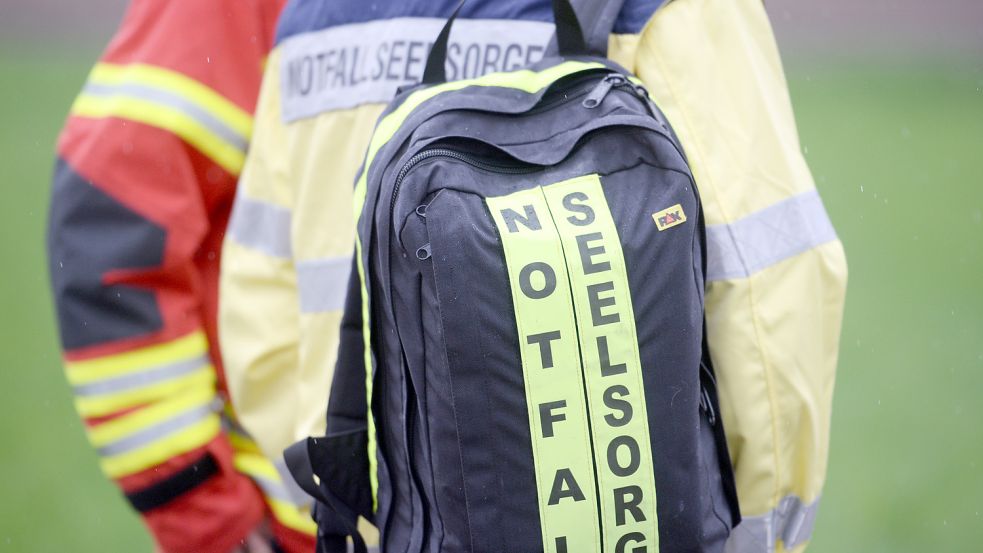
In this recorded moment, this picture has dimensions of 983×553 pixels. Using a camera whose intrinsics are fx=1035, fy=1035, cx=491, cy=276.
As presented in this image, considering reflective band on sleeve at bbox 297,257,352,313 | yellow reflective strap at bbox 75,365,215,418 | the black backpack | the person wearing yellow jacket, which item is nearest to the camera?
the black backpack

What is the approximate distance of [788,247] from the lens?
1596 millimetres

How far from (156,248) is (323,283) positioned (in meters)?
0.32

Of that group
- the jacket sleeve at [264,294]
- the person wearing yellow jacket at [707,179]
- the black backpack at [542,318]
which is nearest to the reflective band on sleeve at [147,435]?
the jacket sleeve at [264,294]

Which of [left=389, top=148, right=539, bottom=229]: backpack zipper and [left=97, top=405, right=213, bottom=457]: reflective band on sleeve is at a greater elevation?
[left=389, top=148, right=539, bottom=229]: backpack zipper

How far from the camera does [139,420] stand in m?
1.94

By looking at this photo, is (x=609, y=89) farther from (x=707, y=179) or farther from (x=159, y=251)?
(x=159, y=251)

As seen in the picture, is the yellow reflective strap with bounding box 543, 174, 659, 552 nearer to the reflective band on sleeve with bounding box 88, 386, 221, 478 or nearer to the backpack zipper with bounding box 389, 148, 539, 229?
the backpack zipper with bounding box 389, 148, 539, 229

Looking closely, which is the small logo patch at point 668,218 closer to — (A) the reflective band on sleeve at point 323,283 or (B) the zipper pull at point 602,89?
(B) the zipper pull at point 602,89

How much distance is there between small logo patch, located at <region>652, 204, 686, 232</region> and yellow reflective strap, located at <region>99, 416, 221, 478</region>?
103 cm

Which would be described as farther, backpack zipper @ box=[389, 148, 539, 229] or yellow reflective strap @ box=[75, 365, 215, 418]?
yellow reflective strap @ box=[75, 365, 215, 418]

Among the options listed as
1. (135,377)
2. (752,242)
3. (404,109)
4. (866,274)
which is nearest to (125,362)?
(135,377)

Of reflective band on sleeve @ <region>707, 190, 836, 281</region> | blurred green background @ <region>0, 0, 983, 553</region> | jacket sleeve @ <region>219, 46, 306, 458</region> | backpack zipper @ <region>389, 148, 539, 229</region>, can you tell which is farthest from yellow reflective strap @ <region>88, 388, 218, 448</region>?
blurred green background @ <region>0, 0, 983, 553</region>

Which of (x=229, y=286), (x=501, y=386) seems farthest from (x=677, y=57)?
(x=229, y=286)

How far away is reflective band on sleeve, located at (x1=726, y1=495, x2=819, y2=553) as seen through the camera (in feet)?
5.42
